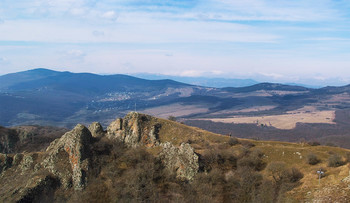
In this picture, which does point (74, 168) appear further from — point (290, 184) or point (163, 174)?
point (290, 184)

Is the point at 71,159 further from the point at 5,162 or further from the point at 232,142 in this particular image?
the point at 232,142

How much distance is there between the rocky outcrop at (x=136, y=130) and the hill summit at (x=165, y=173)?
0.81m

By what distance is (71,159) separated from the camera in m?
48.2

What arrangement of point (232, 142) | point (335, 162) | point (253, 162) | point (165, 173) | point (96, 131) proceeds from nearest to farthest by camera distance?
point (335, 162)
point (165, 173)
point (253, 162)
point (232, 142)
point (96, 131)

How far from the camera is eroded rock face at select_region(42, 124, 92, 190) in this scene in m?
45.4

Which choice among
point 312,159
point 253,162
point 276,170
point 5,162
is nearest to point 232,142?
point 253,162

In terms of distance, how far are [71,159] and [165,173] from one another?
52.1 feet

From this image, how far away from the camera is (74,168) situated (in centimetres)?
4681

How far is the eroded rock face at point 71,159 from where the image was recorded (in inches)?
1789

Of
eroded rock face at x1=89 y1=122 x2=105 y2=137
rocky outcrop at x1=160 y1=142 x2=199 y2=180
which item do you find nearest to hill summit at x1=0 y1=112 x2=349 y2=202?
rocky outcrop at x1=160 y1=142 x2=199 y2=180

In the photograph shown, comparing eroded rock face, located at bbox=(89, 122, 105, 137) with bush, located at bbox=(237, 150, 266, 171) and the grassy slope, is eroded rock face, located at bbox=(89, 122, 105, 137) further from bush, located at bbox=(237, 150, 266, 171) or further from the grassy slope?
bush, located at bbox=(237, 150, 266, 171)

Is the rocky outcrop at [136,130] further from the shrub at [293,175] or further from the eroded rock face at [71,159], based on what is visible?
the shrub at [293,175]

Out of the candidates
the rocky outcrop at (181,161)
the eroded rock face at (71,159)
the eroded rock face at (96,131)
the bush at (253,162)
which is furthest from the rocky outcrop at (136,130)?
the bush at (253,162)

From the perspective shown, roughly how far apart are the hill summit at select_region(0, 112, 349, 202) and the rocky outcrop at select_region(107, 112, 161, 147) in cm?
81
